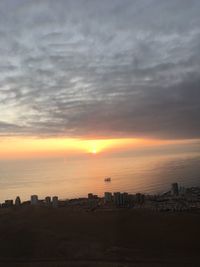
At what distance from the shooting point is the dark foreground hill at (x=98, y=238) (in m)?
18.7

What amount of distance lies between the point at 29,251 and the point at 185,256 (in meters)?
7.17

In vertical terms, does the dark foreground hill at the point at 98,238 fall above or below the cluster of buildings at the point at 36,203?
below

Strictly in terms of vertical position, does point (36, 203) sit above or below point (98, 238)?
above

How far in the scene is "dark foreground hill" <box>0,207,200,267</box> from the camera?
738 inches

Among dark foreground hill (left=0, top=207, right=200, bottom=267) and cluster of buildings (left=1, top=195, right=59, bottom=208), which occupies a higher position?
cluster of buildings (left=1, top=195, right=59, bottom=208)

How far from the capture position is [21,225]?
23.9 m

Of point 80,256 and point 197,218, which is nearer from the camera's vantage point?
point 80,256

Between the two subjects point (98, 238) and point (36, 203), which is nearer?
point (98, 238)

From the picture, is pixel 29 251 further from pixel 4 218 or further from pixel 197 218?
pixel 197 218

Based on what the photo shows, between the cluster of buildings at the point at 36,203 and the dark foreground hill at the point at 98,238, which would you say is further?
the cluster of buildings at the point at 36,203

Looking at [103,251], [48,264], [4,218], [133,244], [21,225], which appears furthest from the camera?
[4,218]

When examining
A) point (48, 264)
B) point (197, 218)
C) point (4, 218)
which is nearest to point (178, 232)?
point (197, 218)

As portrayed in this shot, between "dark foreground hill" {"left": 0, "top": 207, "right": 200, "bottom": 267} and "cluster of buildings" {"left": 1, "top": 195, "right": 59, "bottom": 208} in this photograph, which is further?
"cluster of buildings" {"left": 1, "top": 195, "right": 59, "bottom": 208}

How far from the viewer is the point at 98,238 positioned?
Result: 21750 mm
